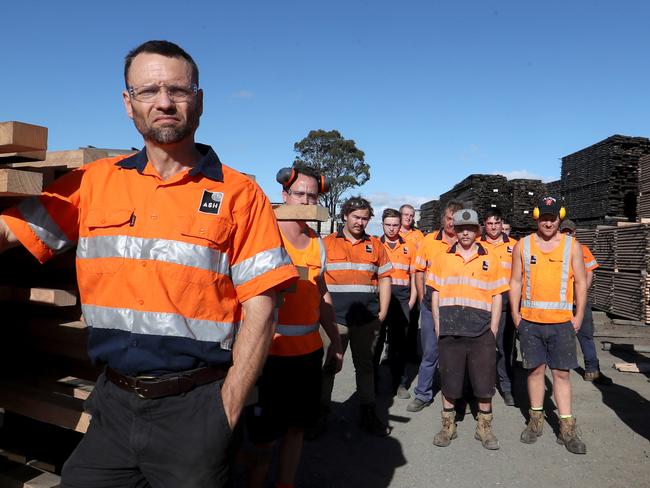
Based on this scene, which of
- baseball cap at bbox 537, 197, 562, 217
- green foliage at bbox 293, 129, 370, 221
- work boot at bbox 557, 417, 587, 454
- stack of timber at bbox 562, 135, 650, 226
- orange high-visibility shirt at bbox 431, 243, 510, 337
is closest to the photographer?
work boot at bbox 557, 417, 587, 454

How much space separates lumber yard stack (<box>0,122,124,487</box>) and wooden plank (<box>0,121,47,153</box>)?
86mm

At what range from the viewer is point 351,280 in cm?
545

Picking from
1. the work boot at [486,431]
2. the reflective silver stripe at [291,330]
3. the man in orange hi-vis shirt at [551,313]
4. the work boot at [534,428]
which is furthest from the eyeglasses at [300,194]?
the work boot at [534,428]

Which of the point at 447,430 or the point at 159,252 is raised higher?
the point at 159,252

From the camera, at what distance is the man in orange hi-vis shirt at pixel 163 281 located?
1.91 metres

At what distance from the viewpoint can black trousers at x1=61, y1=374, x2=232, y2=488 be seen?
6.22 ft

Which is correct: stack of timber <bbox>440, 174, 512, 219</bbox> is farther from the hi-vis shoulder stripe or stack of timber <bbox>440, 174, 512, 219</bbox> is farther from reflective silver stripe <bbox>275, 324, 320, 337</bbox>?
reflective silver stripe <bbox>275, 324, 320, 337</bbox>

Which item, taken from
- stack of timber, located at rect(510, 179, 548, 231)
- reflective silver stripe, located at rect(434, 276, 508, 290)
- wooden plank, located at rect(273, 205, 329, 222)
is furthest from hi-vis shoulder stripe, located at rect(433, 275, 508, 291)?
stack of timber, located at rect(510, 179, 548, 231)

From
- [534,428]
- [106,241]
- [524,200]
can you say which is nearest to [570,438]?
[534,428]

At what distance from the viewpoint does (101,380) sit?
2.09 m

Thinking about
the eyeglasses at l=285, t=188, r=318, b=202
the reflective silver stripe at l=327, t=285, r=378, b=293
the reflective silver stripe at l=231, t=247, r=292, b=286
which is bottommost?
the reflective silver stripe at l=327, t=285, r=378, b=293

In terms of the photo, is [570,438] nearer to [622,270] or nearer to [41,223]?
[41,223]

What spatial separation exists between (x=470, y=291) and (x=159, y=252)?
3654mm

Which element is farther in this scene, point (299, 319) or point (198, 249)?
point (299, 319)
